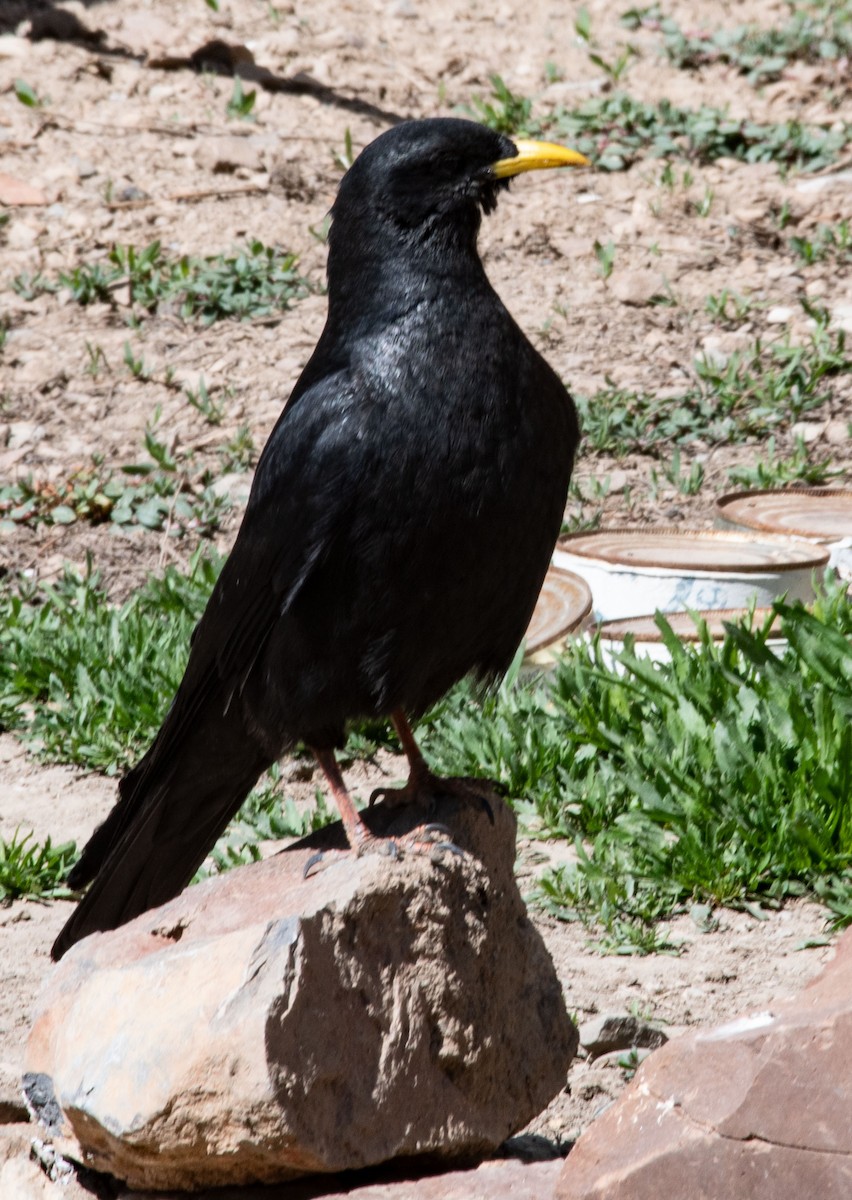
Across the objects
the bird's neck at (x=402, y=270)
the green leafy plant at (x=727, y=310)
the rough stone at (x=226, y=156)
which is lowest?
the green leafy plant at (x=727, y=310)

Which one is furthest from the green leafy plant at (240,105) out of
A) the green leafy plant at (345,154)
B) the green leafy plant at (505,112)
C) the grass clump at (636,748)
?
the grass clump at (636,748)

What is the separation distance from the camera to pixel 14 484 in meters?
7.71

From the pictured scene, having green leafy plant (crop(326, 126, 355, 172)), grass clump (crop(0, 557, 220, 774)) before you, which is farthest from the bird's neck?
green leafy plant (crop(326, 126, 355, 172))

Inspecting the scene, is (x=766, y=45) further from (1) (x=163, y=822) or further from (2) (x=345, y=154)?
(1) (x=163, y=822)

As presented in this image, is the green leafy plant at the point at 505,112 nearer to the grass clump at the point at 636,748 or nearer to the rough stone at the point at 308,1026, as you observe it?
the grass clump at the point at 636,748

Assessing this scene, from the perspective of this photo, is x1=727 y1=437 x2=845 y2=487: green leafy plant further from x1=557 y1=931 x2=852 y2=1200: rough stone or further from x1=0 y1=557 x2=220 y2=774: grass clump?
x1=557 y1=931 x2=852 y2=1200: rough stone

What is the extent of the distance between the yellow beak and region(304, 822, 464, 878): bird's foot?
1.69 meters

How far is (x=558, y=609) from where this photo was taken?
5566mm

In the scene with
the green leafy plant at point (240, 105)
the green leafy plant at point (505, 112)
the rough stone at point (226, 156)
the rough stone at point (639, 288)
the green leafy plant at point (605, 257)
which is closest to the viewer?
the rough stone at point (639, 288)

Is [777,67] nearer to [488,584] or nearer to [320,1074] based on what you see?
[488,584]

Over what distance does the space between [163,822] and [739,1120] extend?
1.90 metres

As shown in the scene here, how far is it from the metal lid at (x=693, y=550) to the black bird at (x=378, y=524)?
172 centimetres

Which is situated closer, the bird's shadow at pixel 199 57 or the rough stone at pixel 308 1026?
the rough stone at pixel 308 1026

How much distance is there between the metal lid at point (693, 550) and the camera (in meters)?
5.45
